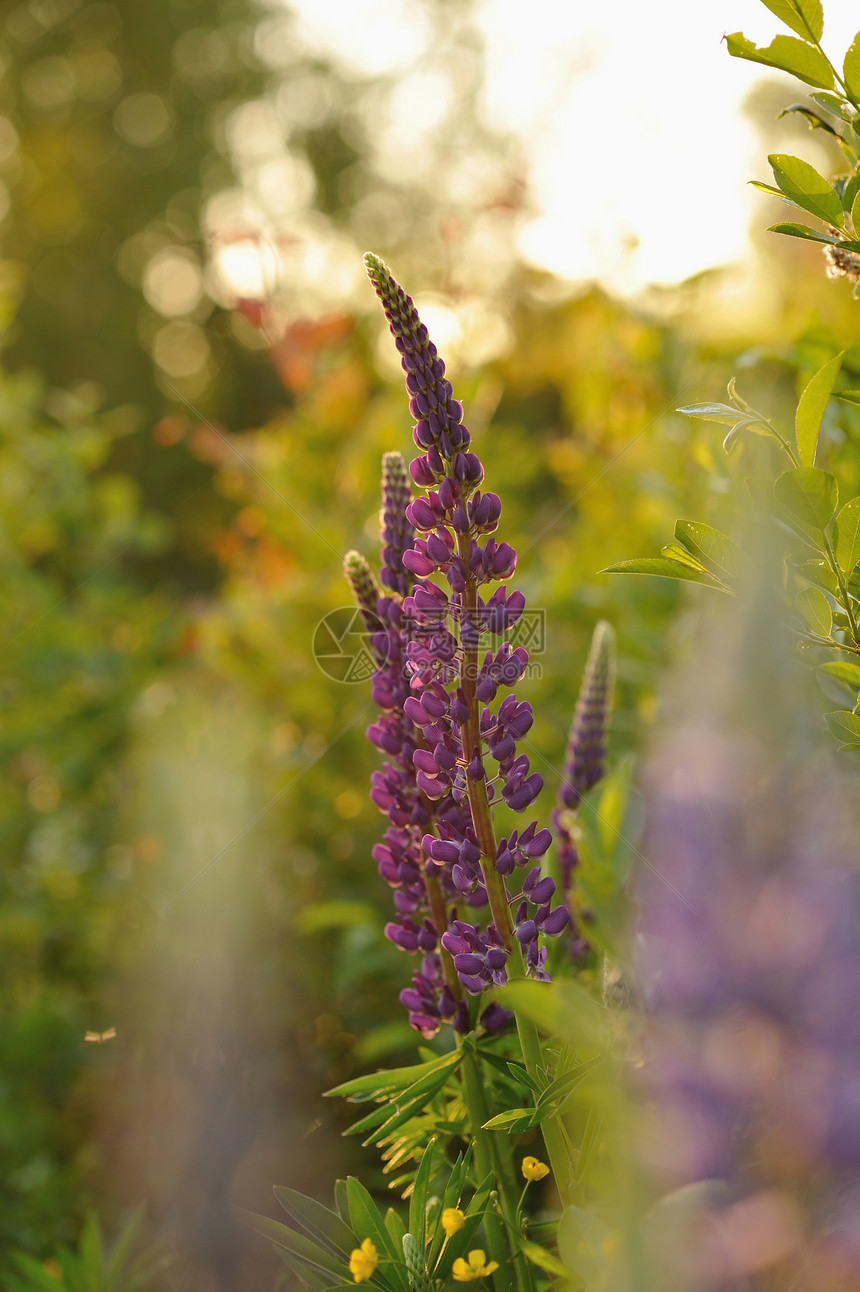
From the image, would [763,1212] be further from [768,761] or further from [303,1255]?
[303,1255]

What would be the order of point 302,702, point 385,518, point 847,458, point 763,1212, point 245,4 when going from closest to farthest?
point 763,1212
point 385,518
point 847,458
point 302,702
point 245,4

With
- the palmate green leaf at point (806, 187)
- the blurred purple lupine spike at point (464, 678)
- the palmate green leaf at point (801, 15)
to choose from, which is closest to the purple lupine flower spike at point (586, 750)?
the blurred purple lupine spike at point (464, 678)

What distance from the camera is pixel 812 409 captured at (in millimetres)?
676

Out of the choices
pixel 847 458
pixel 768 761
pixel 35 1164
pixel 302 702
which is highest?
pixel 768 761

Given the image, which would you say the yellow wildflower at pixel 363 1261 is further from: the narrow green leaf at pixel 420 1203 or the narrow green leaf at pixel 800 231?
the narrow green leaf at pixel 800 231

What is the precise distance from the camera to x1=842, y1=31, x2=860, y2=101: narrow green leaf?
2.24 ft

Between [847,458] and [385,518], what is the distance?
637 millimetres

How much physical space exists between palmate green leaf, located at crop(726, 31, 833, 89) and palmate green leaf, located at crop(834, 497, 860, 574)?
348mm

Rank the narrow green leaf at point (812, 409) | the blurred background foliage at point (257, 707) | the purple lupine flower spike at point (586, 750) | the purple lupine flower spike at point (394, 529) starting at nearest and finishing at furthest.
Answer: the narrow green leaf at point (812, 409), the purple lupine flower spike at point (394, 529), the purple lupine flower spike at point (586, 750), the blurred background foliage at point (257, 707)

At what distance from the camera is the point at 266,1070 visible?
58.0 inches

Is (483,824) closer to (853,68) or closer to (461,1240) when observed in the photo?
(461,1240)

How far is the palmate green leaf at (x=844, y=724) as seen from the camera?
681mm

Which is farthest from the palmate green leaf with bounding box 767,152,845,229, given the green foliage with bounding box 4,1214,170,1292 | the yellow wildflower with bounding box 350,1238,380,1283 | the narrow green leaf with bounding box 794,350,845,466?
the green foliage with bounding box 4,1214,170,1292

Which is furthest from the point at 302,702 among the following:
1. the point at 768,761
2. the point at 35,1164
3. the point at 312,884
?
the point at 768,761
